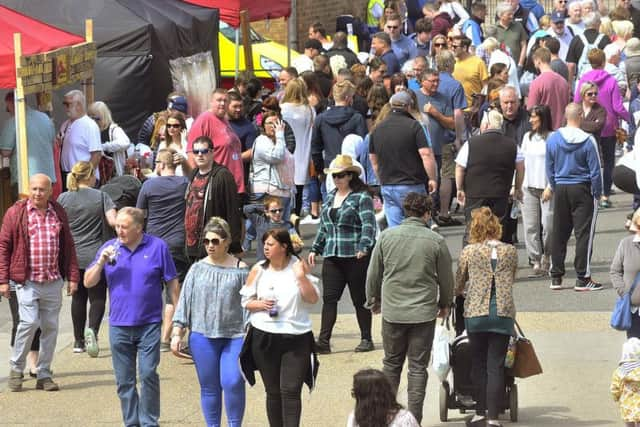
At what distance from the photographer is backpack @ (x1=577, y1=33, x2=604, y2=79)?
20969 mm

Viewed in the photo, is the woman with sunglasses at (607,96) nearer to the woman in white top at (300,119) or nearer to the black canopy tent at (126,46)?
the woman in white top at (300,119)

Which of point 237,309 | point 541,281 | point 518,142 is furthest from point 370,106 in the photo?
point 237,309

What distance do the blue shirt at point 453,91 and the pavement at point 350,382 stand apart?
3604 millimetres

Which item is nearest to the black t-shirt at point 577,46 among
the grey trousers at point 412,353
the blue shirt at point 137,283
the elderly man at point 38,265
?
the elderly man at point 38,265

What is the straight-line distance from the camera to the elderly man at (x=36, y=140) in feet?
46.5

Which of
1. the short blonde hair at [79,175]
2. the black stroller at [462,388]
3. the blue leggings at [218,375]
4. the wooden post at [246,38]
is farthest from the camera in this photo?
the wooden post at [246,38]

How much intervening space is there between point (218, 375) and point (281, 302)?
0.67 metres

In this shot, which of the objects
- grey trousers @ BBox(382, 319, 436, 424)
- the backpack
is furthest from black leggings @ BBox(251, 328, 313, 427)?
the backpack

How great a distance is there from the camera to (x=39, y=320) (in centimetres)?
1082

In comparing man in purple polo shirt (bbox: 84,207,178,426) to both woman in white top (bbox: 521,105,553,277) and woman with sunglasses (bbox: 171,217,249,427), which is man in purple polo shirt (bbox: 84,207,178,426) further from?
woman in white top (bbox: 521,105,553,277)

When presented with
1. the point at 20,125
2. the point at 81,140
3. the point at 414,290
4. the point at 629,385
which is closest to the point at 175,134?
the point at 20,125

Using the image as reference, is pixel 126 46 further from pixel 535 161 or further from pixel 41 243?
pixel 41 243

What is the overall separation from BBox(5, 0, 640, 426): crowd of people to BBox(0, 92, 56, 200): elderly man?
22 millimetres

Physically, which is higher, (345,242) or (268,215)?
(268,215)
